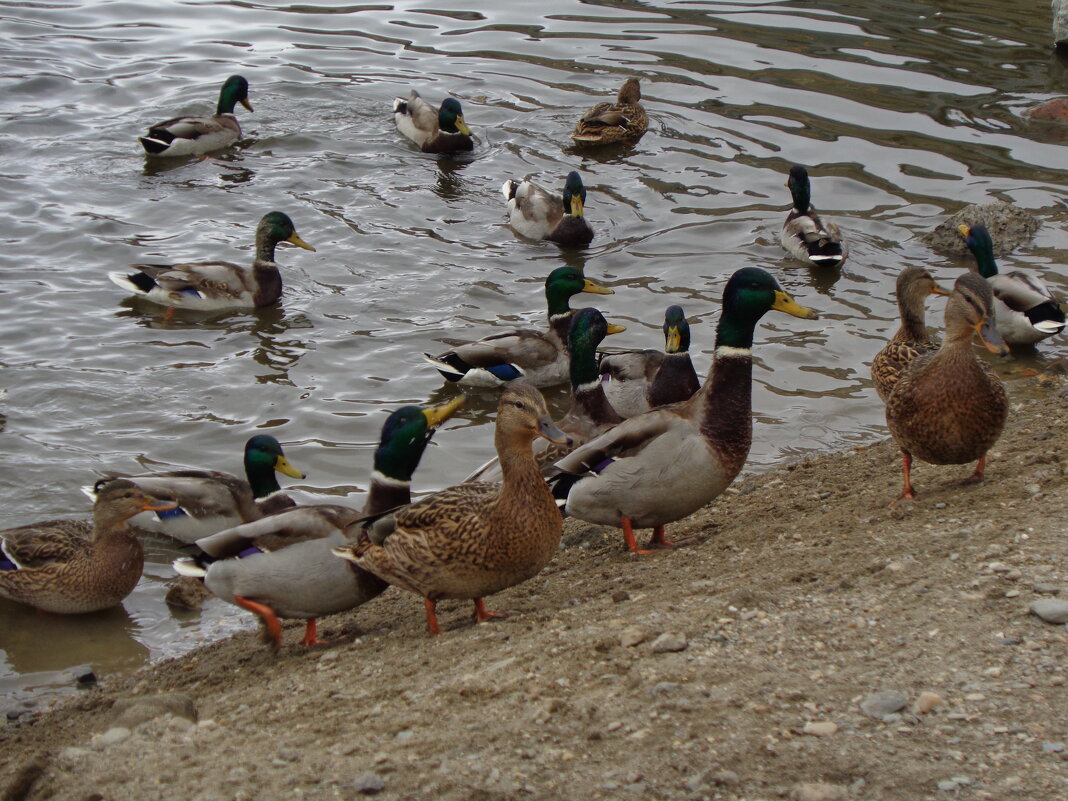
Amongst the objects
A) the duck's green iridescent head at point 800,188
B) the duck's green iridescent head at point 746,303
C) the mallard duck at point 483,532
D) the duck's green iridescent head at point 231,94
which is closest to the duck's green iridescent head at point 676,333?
the duck's green iridescent head at point 746,303

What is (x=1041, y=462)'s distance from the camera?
6051 millimetres

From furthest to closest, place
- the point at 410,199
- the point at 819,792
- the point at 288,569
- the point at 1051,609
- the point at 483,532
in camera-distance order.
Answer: the point at 410,199 → the point at 288,569 → the point at 483,532 → the point at 1051,609 → the point at 819,792

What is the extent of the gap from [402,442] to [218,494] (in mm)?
1635

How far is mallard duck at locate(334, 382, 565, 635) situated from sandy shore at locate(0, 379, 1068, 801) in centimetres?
22

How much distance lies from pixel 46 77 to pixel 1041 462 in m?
13.4

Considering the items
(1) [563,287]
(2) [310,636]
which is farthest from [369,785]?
(1) [563,287]

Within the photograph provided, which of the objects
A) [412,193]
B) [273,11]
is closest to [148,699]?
[412,193]

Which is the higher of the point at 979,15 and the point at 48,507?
the point at 979,15

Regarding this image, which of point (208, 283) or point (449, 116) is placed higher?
point (449, 116)

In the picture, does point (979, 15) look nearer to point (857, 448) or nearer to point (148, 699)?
point (857, 448)

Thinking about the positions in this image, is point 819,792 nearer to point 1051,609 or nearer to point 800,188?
point 1051,609

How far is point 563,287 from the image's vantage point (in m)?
9.63

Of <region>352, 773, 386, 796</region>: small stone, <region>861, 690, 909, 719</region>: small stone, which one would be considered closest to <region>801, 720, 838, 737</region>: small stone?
Answer: <region>861, 690, 909, 719</region>: small stone

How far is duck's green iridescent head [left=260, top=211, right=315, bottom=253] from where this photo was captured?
11.0 metres
